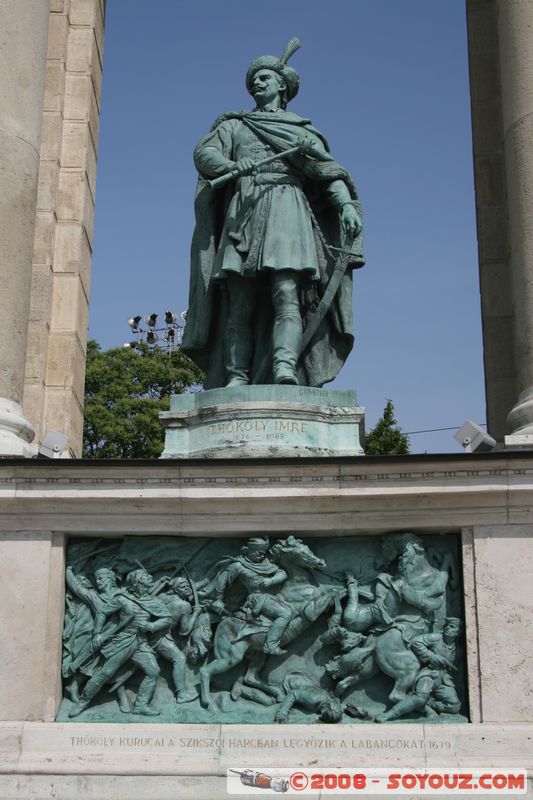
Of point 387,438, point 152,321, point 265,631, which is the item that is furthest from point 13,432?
point 152,321

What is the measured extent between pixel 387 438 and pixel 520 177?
19.6 metres

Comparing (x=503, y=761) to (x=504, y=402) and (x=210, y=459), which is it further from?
(x=504, y=402)

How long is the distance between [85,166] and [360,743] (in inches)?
404

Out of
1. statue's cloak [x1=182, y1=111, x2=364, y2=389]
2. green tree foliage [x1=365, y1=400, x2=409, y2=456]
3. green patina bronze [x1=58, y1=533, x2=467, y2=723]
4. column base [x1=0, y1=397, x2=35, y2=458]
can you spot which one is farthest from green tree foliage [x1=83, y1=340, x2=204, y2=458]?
green patina bronze [x1=58, y1=533, x2=467, y2=723]

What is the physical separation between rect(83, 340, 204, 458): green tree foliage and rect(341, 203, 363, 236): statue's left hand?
1040 inches

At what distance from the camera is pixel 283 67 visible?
14.3m

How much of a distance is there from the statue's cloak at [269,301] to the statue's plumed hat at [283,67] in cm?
53

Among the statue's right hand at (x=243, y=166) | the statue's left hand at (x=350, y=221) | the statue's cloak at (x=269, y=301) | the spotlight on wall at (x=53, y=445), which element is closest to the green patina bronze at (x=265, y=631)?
the spotlight on wall at (x=53, y=445)

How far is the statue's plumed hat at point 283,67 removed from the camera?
14.2 meters

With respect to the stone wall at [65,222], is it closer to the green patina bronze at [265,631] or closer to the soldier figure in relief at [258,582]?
the green patina bronze at [265,631]

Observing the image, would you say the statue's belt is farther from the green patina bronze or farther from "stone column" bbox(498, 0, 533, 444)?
the green patina bronze

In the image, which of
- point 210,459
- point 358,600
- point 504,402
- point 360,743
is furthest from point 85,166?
point 360,743

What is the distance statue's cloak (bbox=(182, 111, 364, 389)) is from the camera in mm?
13656

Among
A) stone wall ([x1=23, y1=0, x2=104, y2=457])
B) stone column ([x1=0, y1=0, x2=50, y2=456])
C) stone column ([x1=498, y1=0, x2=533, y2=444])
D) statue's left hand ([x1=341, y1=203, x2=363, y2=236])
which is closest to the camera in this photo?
stone column ([x1=0, y1=0, x2=50, y2=456])
